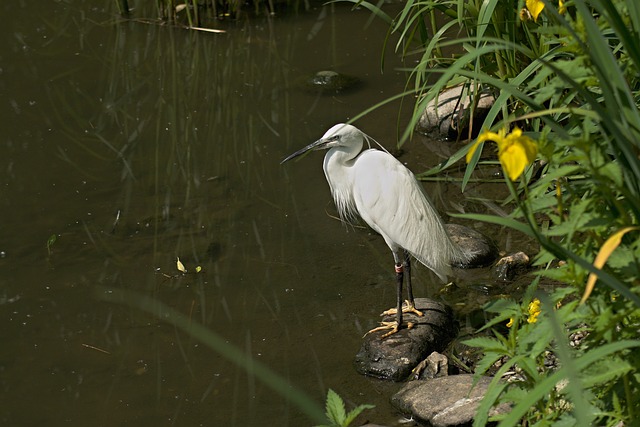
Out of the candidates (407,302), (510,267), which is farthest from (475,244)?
(407,302)

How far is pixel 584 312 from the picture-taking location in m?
1.86

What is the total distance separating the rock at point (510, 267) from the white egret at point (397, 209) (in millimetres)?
247

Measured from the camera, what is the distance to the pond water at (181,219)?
3.80 meters

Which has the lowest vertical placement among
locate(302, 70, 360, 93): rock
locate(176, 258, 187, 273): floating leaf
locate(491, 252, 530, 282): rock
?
locate(176, 258, 187, 273): floating leaf

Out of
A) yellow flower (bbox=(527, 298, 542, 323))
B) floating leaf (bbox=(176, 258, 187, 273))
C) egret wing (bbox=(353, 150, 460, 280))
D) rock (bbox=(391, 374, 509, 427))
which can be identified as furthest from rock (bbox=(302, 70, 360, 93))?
yellow flower (bbox=(527, 298, 542, 323))

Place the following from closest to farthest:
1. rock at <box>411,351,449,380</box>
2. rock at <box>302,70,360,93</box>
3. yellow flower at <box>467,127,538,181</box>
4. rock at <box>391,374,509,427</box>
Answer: yellow flower at <box>467,127,538,181</box>
rock at <box>391,374,509,427</box>
rock at <box>411,351,449,380</box>
rock at <box>302,70,360,93</box>

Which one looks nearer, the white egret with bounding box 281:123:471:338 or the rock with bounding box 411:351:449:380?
the rock with bounding box 411:351:449:380

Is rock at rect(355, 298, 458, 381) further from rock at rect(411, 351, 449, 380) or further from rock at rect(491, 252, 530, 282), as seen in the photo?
rock at rect(491, 252, 530, 282)

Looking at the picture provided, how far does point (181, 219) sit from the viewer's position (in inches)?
196

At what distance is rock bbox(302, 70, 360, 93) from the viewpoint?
20.5 ft

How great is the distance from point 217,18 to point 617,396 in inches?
233

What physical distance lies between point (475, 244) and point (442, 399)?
1.28 m

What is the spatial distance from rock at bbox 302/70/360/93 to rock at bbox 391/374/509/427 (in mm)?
3150

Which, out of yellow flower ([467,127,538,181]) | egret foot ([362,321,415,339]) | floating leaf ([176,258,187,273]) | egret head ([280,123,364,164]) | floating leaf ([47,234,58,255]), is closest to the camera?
yellow flower ([467,127,538,181])
